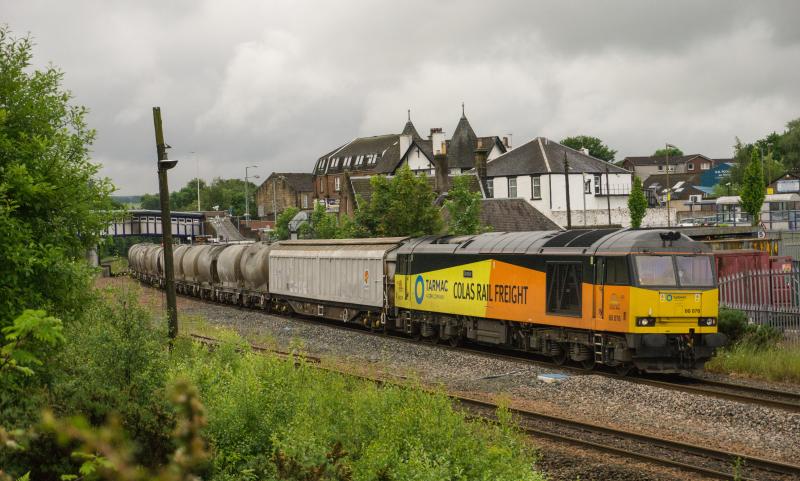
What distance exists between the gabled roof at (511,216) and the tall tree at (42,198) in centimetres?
3831

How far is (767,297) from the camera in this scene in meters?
24.6

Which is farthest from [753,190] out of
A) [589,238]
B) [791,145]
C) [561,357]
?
[791,145]

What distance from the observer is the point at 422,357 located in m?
23.0

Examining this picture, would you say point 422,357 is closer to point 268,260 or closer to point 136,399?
point 136,399

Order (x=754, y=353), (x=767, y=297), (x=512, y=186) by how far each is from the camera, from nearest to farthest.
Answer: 1. (x=754, y=353)
2. (x=767, y=297)
3. (x=512, y=186)

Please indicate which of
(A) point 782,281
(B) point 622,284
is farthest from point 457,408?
(A) point 782,281

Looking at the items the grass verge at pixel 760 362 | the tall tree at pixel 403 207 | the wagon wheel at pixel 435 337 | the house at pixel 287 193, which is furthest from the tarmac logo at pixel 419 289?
the house at pixel 287 193

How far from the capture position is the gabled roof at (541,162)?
2500 inches

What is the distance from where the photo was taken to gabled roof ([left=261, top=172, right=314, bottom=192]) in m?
118

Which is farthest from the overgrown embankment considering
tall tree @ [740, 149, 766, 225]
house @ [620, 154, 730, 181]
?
house @ [620, 154, 730, 181]

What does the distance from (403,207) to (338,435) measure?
2845cm

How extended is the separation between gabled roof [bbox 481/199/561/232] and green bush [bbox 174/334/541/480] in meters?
38.5

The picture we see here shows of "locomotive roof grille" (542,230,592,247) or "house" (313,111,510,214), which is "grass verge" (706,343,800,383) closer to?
"locomotive roof grille" (542,230,592,247)

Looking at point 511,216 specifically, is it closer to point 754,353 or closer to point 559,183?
point 559,183
